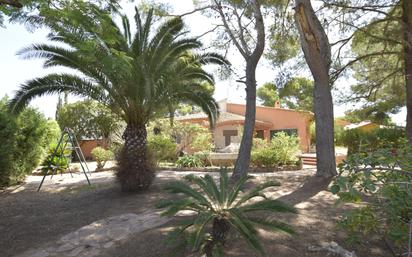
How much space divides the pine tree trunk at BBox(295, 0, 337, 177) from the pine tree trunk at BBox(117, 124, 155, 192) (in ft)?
16.3

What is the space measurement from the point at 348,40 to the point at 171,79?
8170mm

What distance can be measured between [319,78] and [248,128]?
268 cm

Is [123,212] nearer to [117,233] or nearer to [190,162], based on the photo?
[117,233]

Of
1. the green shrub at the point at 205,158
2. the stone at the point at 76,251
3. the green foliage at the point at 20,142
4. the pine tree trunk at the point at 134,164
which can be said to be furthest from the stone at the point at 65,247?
the green shrub at the point at 205,158

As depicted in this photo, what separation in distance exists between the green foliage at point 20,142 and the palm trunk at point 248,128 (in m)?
7.21

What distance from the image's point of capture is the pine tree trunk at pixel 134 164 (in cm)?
930

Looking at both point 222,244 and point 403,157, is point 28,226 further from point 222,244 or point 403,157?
point 403,157

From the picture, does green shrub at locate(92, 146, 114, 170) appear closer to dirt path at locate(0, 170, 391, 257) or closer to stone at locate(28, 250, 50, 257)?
dirt path at locate(0, 170, 391, 257)

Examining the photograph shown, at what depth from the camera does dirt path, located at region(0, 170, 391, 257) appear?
5059 millimetres

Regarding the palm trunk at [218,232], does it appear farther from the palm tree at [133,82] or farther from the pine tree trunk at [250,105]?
the pine tree trunk at [250,105]

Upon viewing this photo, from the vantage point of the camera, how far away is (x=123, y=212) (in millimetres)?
7355

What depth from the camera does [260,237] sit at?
5.25 m

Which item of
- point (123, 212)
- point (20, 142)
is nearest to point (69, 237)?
point (123, 212)

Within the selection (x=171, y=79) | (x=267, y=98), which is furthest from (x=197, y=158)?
(x=267, y=98)
